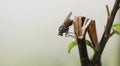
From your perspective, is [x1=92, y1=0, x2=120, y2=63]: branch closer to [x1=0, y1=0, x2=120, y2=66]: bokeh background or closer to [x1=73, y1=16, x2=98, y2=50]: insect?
[x1=73, y1=16, x2=98, y2=50]: insect

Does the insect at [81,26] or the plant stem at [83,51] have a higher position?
the insect at [81,26]

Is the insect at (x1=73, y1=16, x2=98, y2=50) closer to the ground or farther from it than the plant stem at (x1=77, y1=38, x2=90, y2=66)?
farther from it

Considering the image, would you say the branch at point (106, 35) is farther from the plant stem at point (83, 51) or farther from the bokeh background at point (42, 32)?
the bokeh background at point (42, 32)

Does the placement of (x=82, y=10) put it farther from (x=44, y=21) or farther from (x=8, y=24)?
(x=8, y=24)

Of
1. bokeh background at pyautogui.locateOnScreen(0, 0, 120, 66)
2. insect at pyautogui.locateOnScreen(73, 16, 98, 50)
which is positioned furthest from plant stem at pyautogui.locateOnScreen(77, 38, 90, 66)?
bokeh background at pyautogui.locateOnScreen(0, 0, 120, 66)

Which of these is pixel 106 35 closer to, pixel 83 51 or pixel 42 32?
pixel 83 51

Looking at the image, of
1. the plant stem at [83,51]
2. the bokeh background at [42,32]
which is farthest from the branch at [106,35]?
the bokeh background at [42,32]

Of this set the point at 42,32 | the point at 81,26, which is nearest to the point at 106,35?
the point at 81,26

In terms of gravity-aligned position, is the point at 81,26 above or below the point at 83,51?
above
